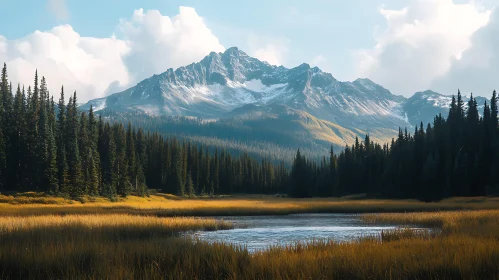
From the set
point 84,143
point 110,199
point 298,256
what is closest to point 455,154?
point 110,199

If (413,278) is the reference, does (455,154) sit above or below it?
above

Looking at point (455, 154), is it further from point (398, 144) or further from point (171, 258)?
point (171, 258)

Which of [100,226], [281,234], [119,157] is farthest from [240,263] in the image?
[119,157]

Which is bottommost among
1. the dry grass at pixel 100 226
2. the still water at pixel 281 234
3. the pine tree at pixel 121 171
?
the still water at pixel 281 234

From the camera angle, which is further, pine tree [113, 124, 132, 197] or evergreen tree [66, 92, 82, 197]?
pine tree [113, 124, 132, 197]

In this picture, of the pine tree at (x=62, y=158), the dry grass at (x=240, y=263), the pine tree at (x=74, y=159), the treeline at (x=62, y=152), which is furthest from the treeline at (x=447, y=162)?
the dry grass at (x=240, y=263)

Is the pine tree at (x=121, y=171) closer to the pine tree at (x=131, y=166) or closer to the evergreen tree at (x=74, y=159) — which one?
the pine tree at (x=131, y=166)

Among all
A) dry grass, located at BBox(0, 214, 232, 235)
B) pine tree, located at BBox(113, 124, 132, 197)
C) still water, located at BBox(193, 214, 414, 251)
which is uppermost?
pine tree, located at BBox(113, 124, 132, 197)

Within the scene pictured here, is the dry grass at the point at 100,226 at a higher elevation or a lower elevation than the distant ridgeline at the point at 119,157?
lower

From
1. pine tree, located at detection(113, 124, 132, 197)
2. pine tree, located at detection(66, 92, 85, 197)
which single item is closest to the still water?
pine tree, located at detection(66, 92, 85, 197)

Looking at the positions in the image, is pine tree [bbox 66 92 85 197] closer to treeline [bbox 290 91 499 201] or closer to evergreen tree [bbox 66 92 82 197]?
evergreen tree [bbox 66 92 82 197]

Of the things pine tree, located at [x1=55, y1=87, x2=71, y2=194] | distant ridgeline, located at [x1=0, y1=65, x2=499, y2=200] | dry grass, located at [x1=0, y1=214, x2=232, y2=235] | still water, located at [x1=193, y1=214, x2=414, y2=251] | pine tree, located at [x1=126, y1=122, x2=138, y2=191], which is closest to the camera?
still water, located at [x1=193, y1=214, x2=414, y2=251]

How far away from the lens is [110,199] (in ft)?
264

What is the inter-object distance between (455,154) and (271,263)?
89.4 m
